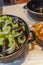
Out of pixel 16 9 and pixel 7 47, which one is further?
pixel 16 9

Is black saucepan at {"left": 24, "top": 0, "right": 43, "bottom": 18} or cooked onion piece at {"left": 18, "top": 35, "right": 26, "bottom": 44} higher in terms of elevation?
black saucepan at {"left": 24, "top": 0, "right": 43, "bottom": 18}

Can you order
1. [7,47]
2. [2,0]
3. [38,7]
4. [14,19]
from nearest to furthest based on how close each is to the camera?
[7,47] → [14,19] → [38,7] → [2,0]

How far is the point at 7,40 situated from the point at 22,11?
423mm

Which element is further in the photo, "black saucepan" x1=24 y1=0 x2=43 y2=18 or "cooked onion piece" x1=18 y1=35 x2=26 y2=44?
"black saucepan" x1=24 y1=0 x2=43 y2=18

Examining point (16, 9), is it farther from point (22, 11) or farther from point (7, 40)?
point (7, 40)

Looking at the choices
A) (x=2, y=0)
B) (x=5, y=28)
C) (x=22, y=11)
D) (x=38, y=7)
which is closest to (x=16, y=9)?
(x=22, y=11)

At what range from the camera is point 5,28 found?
0.75m

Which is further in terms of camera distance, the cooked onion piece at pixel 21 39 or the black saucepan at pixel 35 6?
the black saucepan at pixel 35 6

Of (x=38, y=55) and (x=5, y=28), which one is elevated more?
(x=5, y=28)

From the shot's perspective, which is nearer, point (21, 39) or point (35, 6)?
point (21, 39)

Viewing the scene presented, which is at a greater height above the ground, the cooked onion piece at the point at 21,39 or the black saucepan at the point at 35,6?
the black saucepan at the point at 35,6

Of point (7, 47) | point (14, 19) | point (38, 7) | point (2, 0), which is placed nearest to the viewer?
point (7, 47)

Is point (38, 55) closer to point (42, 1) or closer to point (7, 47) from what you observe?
point (7, 47)

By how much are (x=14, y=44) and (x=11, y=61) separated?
10 cm
